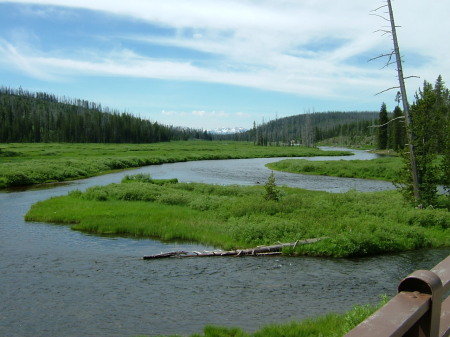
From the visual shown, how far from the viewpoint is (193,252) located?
20.9 metres

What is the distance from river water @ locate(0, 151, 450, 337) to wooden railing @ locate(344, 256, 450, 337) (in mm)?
11087

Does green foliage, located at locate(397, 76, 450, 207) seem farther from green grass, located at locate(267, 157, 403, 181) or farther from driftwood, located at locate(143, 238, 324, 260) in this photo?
green grass, located at locate(267, 157, 403, 181)

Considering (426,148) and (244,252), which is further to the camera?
(426,148)

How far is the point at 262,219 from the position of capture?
26.3 meters

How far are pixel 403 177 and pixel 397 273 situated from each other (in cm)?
1514

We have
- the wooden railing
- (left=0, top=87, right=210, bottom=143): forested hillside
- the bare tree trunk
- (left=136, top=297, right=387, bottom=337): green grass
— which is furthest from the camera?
(left=0, top=87, right=210, bottom=143): forested hillside

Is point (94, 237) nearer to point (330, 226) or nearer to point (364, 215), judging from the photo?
point (330, 226)

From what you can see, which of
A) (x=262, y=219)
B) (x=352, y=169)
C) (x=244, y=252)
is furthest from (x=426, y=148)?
(x=352, y=169)

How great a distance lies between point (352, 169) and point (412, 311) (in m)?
68.7

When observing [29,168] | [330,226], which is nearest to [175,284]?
[330,226]

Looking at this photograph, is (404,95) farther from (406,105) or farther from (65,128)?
(65,128)

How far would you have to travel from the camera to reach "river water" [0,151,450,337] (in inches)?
531

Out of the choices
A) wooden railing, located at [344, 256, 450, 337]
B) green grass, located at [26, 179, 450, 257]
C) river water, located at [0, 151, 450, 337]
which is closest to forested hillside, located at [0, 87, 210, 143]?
green grass, located at [26, 179, 450, 257]

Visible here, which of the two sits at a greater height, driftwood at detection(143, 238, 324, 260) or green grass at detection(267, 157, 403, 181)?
green grass at detection(267, 157, 403, 181)
